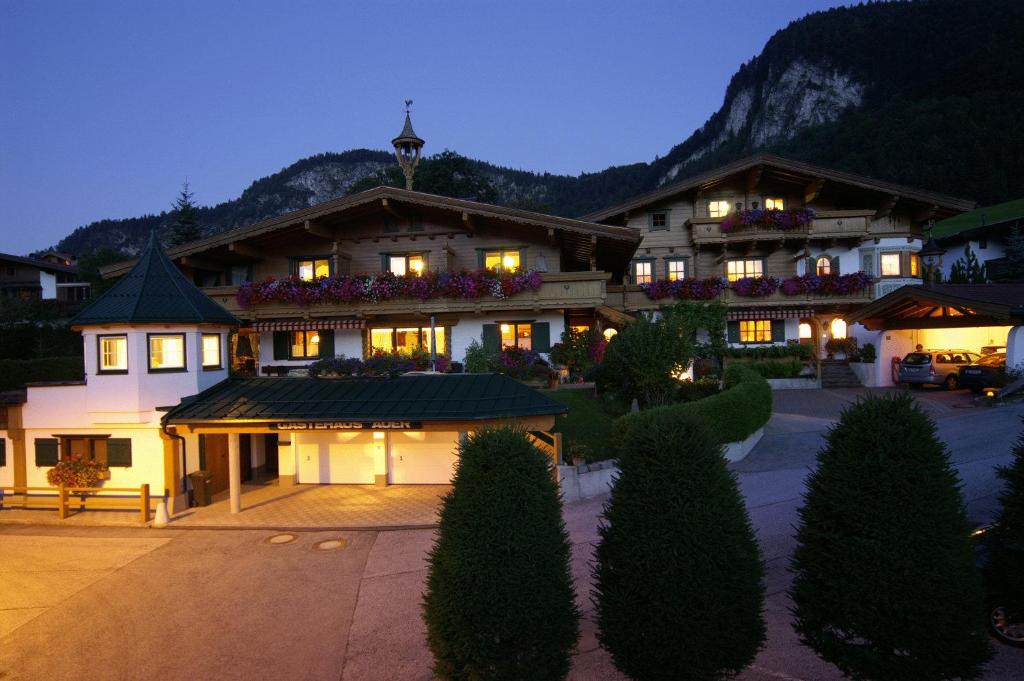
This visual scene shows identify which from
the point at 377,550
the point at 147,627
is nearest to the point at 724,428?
the point at 377,550

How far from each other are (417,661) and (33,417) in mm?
14893

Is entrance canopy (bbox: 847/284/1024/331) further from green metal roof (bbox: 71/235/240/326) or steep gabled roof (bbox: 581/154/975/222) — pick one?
green metal roof (bbox: 71/235/240/326)

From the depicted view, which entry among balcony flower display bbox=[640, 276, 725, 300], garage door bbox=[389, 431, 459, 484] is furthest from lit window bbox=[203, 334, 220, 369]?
balcony flower display bbox=[640, 276, 725, 300]

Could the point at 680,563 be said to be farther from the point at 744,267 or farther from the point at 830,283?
the point at 744,267

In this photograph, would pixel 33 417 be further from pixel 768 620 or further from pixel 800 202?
pixel 800 202

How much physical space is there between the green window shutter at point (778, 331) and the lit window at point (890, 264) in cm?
661

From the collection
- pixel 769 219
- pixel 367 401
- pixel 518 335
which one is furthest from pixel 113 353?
pixel 769 219

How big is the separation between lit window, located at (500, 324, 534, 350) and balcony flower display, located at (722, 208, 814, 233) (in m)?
14.2

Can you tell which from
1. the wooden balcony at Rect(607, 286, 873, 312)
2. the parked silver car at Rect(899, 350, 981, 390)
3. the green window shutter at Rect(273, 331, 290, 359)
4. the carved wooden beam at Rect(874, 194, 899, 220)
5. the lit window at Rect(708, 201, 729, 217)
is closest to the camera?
the parked silver car at Rect(899, 350, 981, 390)

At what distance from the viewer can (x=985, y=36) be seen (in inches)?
3482

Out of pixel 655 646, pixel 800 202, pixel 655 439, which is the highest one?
pixel 800 202

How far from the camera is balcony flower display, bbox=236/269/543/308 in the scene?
23.4 m

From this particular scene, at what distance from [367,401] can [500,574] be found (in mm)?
10205

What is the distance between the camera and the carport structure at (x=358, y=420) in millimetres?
14094
